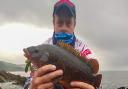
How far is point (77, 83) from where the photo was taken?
6.89m

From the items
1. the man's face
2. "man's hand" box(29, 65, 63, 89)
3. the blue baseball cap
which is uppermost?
the blue baseball cap

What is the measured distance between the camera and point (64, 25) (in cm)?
859

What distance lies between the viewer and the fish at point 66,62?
6863 mm

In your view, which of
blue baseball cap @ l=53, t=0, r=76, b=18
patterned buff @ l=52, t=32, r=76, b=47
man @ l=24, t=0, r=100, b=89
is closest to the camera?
man @ l=24, t=0, r=100, b=89

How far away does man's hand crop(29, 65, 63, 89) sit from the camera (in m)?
6.73

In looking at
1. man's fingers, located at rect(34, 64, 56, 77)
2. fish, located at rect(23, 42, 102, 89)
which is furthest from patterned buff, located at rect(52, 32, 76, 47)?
man's fingers, located at rect(34, 64, 56, 77)

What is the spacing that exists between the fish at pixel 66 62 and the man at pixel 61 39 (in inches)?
4.8

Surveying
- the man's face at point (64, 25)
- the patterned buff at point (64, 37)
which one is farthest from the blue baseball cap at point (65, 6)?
the patterned buff at point (64, 37)

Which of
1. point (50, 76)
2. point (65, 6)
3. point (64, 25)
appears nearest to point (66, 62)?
point (50, 76)

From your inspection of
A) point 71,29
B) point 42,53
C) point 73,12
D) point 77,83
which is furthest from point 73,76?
point 73,12

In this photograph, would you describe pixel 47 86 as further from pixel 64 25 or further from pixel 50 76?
pixel 64 25

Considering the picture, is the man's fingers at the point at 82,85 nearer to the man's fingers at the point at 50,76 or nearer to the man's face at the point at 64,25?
the man's fingers at the point at 50,76

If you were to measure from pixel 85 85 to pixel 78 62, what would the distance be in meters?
0.47

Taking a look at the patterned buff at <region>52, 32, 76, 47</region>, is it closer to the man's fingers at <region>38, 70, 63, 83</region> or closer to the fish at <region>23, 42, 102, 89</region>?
the fish at <region>23, 42, 102, 89</region>
